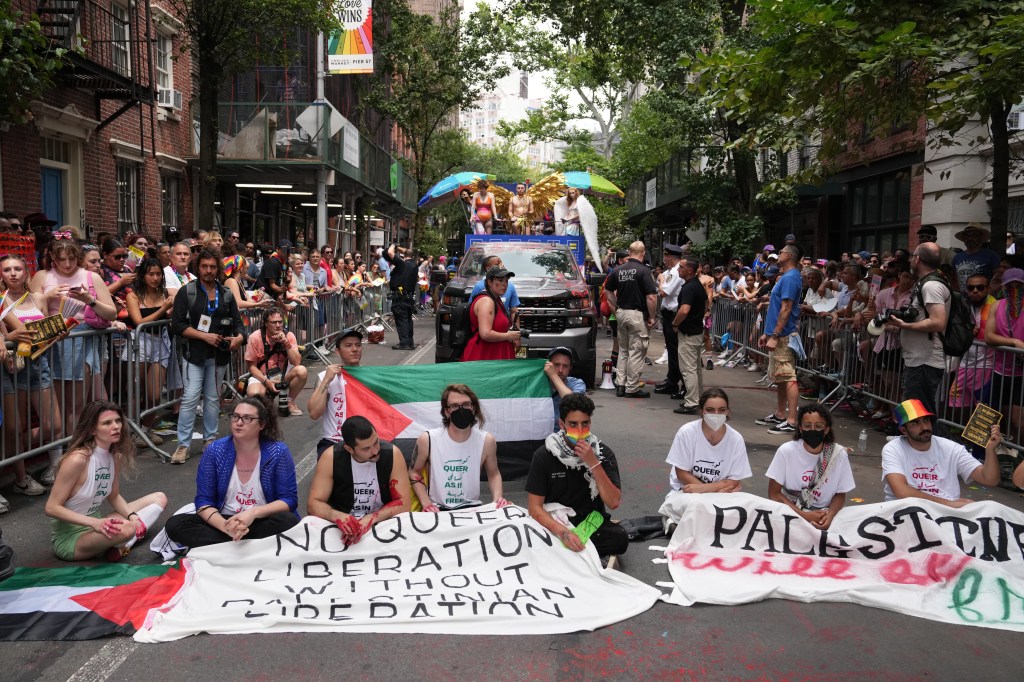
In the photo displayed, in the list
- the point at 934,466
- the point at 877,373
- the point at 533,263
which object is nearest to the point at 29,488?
the point at 934,466

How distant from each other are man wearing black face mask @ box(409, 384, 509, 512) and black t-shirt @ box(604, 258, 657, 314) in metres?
6.81

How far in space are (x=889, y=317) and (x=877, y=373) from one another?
1.70m

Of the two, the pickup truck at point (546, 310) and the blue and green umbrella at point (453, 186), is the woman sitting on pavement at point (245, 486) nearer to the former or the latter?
the pickup truck at point (546, 310)

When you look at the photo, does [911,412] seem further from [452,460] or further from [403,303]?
[403,303]

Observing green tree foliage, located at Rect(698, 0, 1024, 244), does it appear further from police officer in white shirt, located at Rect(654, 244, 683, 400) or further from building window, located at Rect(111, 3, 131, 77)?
building window, located at Rect(111, 3, 131, 77)

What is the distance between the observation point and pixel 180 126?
840 inches

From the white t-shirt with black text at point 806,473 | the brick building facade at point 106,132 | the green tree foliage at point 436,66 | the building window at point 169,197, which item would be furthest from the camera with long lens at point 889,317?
the green tree foliage at point 436,66

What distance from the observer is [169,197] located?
21266 millimetres

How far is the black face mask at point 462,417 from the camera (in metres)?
5.91

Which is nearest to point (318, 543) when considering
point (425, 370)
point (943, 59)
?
point (425, 370)

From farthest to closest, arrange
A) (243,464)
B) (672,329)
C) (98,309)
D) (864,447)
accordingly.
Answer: (672,329), (864,447), (98,309), (243,464)

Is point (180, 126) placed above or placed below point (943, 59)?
above

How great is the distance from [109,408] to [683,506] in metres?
3.76

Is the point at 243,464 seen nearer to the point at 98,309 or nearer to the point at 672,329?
the point at 98,309
